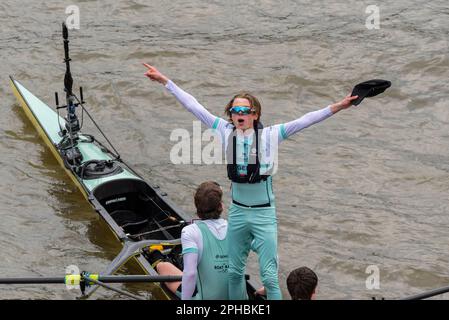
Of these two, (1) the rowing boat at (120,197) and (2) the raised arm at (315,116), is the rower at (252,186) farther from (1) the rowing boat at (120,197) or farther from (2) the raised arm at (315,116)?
(1) the rowing boat at (120,197)

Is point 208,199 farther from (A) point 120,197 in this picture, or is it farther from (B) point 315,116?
(A) point 120,197

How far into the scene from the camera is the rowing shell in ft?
32.8

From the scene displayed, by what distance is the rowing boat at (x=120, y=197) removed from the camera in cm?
1000

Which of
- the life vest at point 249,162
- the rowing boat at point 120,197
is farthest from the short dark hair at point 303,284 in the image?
the rowing boat at point 120,197

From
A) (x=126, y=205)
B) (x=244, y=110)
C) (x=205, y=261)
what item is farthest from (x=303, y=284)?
(x=126, y=205)

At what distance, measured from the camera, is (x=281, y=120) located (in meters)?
15.8

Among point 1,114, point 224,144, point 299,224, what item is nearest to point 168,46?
point 1,114

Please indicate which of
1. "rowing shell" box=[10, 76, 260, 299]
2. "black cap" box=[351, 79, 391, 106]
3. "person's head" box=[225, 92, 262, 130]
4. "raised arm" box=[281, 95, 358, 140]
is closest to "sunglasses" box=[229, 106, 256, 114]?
"person's head" box=[225, 92, 262, 130]

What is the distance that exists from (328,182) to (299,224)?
1.47 meters

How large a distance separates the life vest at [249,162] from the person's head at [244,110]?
Answer: 0.12 m

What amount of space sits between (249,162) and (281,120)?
326 inches

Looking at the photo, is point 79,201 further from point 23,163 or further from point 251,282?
point 251,282

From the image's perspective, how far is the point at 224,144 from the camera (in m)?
7.75

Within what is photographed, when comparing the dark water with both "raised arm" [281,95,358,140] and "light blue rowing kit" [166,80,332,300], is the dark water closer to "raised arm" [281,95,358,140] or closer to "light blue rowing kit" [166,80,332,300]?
"light blue rowing kit" [166,80,332,300]
